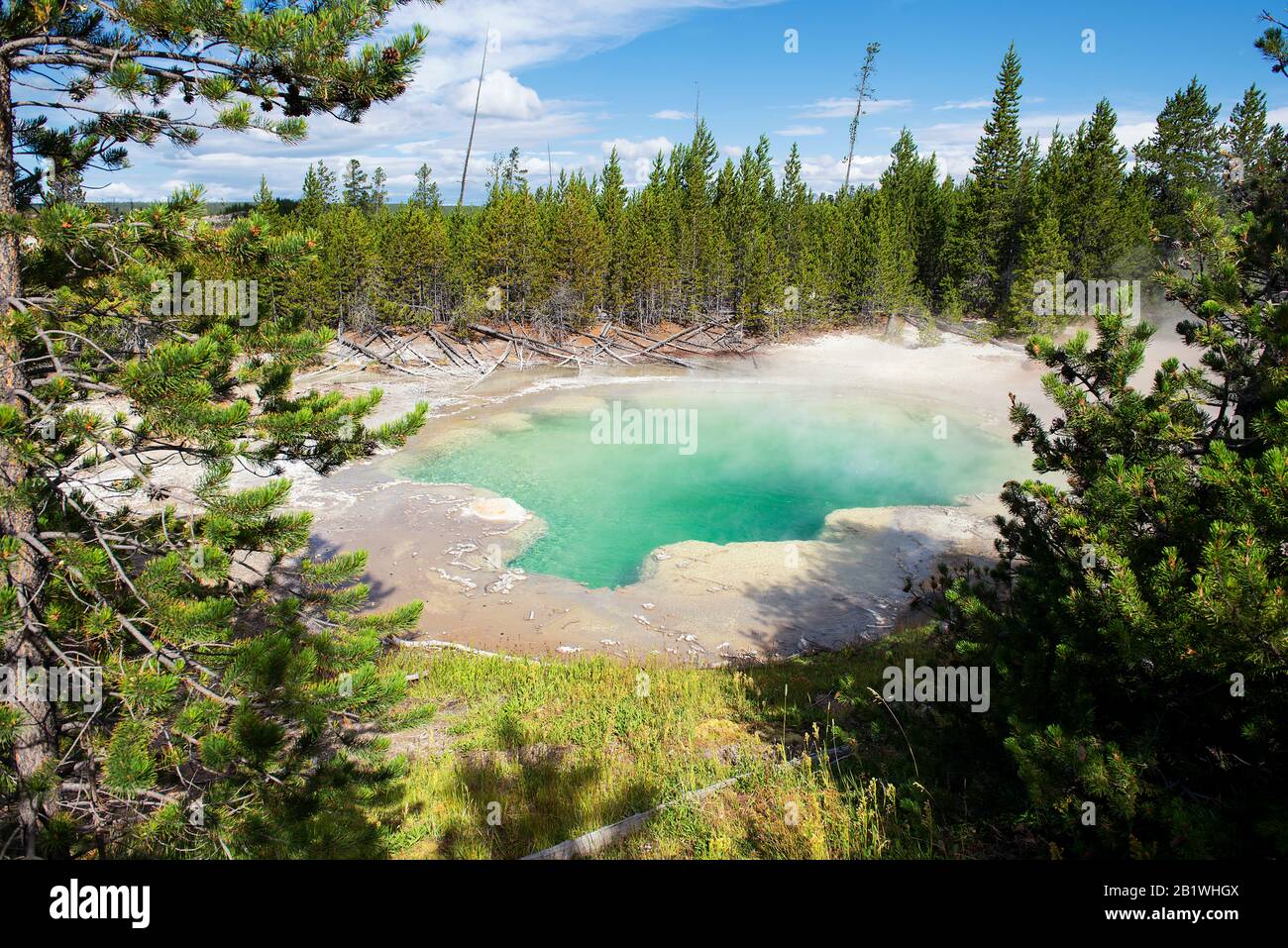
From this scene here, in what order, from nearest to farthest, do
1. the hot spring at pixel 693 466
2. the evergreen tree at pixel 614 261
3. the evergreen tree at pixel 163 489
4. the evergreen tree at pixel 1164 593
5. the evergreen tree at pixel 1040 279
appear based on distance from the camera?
1. the evergreen tree at pixel 1164 593
2. the evergreen tree at pixel 163 489
3. the hot spring at pixel 693 466
4. the evergreen tree at pixel 1040 279
5. the evergreen tree at pixel 614 261

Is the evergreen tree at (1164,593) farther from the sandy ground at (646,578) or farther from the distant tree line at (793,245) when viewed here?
the distant tree line at (793,245)

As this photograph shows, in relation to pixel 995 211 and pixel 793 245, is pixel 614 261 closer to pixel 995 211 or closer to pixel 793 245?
pixel 793 245

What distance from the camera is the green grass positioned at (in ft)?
17.6

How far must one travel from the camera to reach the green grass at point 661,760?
5.36 m

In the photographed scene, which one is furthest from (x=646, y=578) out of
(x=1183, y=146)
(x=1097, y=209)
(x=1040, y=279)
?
(x=1183, y=146)

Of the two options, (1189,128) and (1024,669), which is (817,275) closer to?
(1189,128)

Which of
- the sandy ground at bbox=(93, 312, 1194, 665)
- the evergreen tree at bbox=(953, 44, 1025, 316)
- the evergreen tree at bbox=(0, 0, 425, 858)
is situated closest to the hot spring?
the sandy ground at bbox=(93, 312, 1194, 665)

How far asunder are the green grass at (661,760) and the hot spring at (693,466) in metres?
5.96

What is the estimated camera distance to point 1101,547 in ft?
14.5

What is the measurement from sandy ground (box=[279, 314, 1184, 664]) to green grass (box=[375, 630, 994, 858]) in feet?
5.15

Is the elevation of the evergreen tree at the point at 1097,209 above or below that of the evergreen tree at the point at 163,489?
above

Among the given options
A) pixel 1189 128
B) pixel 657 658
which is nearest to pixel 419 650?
pixel 657 658

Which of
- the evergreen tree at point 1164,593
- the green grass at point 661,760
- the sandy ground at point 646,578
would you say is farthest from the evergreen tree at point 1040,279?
the evergreen tree at point 1164,593
